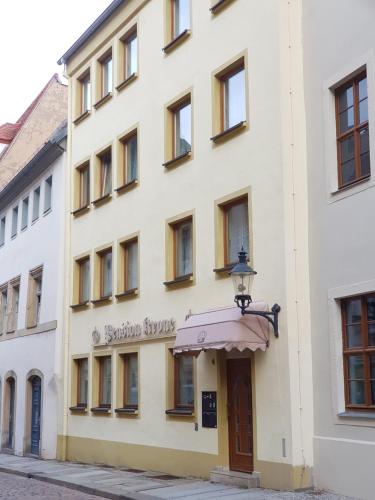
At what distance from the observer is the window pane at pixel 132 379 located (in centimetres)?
1908

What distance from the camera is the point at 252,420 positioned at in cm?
1464

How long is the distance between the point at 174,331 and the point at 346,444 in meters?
5.56

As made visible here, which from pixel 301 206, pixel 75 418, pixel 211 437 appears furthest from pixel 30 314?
pixel 301 206

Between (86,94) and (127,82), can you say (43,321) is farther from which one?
(127,82)

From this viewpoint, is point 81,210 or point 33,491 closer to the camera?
point 33,491

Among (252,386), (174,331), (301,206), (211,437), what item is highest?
(301,206)

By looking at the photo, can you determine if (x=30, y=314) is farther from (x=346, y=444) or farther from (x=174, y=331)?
(x=346, y=444)

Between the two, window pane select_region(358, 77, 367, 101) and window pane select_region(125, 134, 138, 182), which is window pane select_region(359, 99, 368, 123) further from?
window pane select_region(125, 134, 138, 182)

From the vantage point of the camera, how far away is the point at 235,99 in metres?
16.3

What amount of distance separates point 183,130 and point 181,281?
367 centimetres

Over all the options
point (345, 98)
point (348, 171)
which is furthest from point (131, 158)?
point (348, 171)

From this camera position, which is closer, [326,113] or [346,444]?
[346,444]

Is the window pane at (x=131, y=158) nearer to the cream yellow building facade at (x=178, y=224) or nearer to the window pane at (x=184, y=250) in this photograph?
the cream yellow building facade at (x=178, y=224)

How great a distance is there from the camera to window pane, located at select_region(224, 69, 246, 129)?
16.0 m
